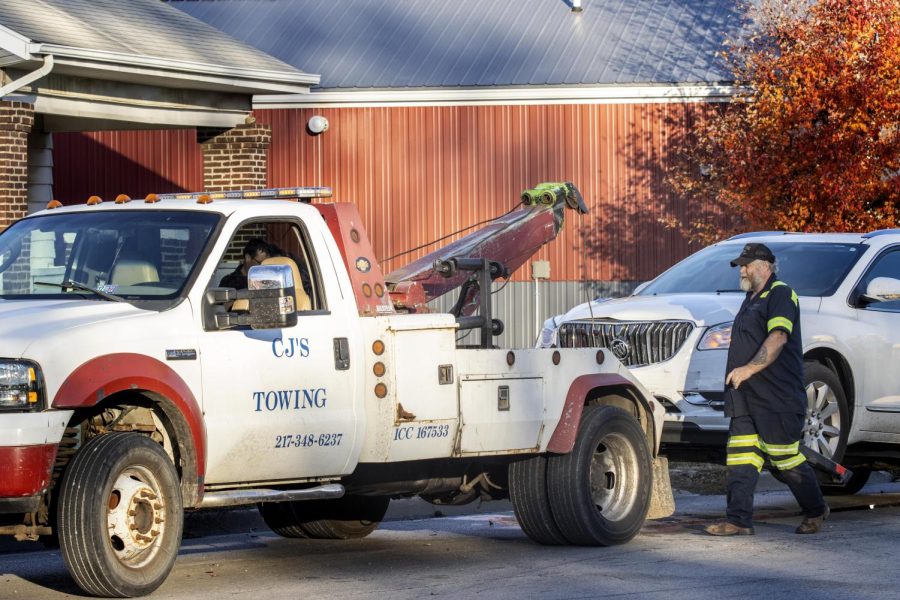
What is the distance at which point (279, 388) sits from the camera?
822cm

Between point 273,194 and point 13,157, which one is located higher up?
point 13,157

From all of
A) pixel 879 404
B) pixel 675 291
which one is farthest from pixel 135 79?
pixel 879 404

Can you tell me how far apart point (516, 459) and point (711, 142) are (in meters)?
15.7

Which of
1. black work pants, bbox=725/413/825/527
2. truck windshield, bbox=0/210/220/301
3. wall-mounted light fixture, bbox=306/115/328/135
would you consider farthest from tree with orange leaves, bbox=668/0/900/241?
truck windshield, bbox=0/210/220/301

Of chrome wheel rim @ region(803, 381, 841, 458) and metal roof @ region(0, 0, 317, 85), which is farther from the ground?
metal roof @ region(0, 0, 317, 85)

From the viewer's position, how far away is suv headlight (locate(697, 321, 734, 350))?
451 inches

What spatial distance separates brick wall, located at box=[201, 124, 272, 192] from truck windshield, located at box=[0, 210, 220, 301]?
Answer: 10.9m

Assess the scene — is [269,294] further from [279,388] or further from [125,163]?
[125,163]

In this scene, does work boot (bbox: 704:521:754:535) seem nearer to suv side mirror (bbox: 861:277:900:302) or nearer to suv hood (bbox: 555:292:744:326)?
suv hood (bbox: 555:292:744:326)

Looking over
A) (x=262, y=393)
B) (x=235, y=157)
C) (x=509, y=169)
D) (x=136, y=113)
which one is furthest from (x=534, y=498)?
(x=509, y=169)

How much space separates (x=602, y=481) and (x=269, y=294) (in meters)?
3.17

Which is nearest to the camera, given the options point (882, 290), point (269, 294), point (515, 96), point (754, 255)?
point (269, 294)

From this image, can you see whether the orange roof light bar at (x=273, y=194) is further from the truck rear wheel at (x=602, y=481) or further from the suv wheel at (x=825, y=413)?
the suv wheel at (x=825, y=413)

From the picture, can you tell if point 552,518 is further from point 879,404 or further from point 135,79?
point 135,79
